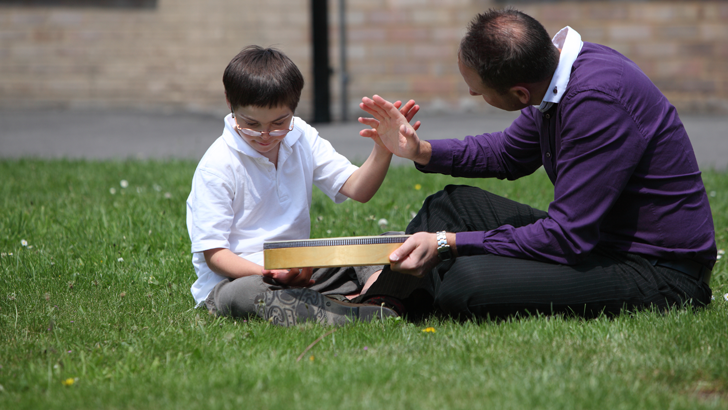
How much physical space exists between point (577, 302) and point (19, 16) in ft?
40.4

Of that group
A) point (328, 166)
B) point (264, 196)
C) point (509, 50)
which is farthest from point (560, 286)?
point (264, 196)

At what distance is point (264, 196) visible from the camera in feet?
9.60

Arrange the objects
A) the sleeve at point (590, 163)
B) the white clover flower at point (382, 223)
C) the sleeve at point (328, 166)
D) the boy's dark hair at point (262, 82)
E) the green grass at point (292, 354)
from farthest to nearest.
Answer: the white clover flower at point (382, 223)
the sleeve at point (328, 166)
the boy's dark hair at point (262, 82)
the sleeve at point (590, 163)
the green grass at point (292, 354)

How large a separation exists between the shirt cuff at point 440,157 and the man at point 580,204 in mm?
283

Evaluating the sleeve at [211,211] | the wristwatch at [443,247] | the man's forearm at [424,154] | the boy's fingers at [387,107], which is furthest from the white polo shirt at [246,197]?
the wristwatch at [443,247]

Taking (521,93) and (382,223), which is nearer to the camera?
(521,93)

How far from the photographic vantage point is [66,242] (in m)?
3.99

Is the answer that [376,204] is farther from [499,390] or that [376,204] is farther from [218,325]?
[499,390]

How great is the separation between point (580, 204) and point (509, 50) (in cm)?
61

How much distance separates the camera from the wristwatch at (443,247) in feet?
8.54

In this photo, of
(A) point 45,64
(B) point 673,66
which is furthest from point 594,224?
(A) point 45,64

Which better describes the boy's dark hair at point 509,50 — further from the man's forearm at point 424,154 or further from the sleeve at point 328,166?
the sleeve at point 328,166

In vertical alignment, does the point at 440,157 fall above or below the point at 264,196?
above

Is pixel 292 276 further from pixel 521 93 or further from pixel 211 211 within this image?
pixel 521 93
